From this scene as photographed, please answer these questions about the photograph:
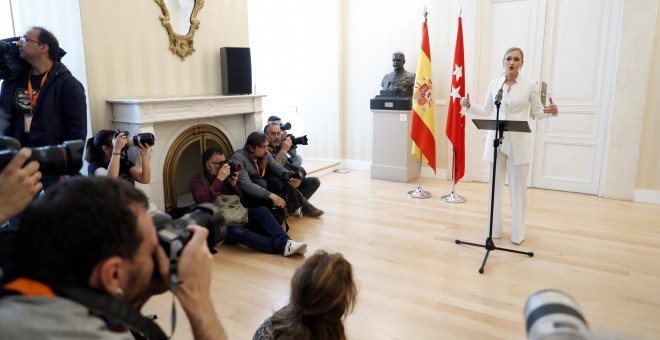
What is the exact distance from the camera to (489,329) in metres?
2.45

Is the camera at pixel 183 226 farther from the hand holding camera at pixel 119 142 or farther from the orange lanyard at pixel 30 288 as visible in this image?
the hand holding camera at pixel 119 142

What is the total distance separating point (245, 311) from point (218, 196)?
1.22 metres

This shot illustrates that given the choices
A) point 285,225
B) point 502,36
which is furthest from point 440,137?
point 285,225

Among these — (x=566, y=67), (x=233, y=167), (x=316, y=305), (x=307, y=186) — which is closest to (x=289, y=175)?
(x=307, y=186)

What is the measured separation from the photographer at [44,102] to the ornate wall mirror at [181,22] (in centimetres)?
146

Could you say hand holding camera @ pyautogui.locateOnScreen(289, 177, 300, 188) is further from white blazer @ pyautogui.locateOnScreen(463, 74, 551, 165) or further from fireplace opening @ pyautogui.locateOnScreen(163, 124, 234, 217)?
white blazer @ pyautogui.locateOnScreen(463, 74, 551, 165)

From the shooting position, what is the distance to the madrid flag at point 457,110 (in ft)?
16.4

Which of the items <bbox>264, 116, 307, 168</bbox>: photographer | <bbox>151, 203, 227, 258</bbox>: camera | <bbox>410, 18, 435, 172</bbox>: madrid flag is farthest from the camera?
<bbox>410, 18, 435, 172</bbox>: madrid flag

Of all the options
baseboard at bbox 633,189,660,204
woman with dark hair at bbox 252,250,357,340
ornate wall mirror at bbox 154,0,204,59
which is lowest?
baseboard at bbox 633,189,660,204

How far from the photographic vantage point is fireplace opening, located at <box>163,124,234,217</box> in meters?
4.05

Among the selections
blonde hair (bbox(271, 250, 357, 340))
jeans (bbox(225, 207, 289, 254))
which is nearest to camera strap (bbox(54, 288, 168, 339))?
blonde hair (bbox(271, 250, 357, 340))

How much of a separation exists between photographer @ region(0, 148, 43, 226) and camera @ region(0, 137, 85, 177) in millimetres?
20

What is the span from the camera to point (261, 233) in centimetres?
367

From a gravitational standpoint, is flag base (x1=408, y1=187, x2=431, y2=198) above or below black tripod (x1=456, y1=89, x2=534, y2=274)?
below
